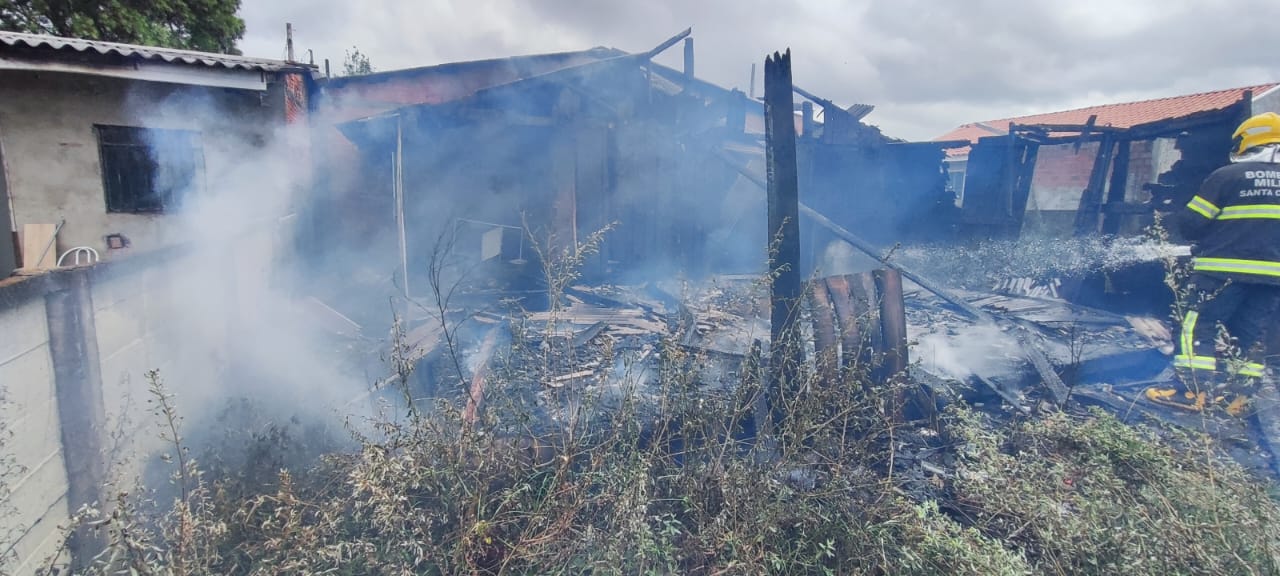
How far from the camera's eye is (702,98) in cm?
1156

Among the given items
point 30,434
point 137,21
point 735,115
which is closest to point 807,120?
point 735,115

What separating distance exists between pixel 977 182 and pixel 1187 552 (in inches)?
425

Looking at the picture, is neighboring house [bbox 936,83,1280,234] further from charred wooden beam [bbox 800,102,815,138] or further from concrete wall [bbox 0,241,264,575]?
concrete wall [bbox 0,241,264,575]

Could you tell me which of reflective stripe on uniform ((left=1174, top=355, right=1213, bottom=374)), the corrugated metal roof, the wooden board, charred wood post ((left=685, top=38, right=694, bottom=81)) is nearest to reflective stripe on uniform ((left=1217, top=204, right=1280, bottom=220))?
reflective stripe on uniform ((left=1174, top=355, right=1213, bottom=374))

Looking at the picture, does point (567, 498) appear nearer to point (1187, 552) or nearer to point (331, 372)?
point (1187, 552)

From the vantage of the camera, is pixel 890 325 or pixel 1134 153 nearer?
pixel 890 325

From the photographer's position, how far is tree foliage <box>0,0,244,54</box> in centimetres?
1042

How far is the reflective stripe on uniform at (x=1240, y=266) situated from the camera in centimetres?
439

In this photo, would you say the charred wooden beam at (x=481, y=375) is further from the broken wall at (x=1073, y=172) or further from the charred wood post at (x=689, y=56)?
the broken wall at (x=1073, y=172)

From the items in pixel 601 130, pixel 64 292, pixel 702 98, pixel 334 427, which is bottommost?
pixel 334 427

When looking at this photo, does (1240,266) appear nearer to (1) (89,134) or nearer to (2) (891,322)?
(2) (891,322)

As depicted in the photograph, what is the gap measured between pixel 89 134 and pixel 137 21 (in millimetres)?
6564

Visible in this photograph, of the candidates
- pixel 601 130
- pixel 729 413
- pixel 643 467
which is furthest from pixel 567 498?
pixel 601 130

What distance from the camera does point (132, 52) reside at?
19.8 feet
